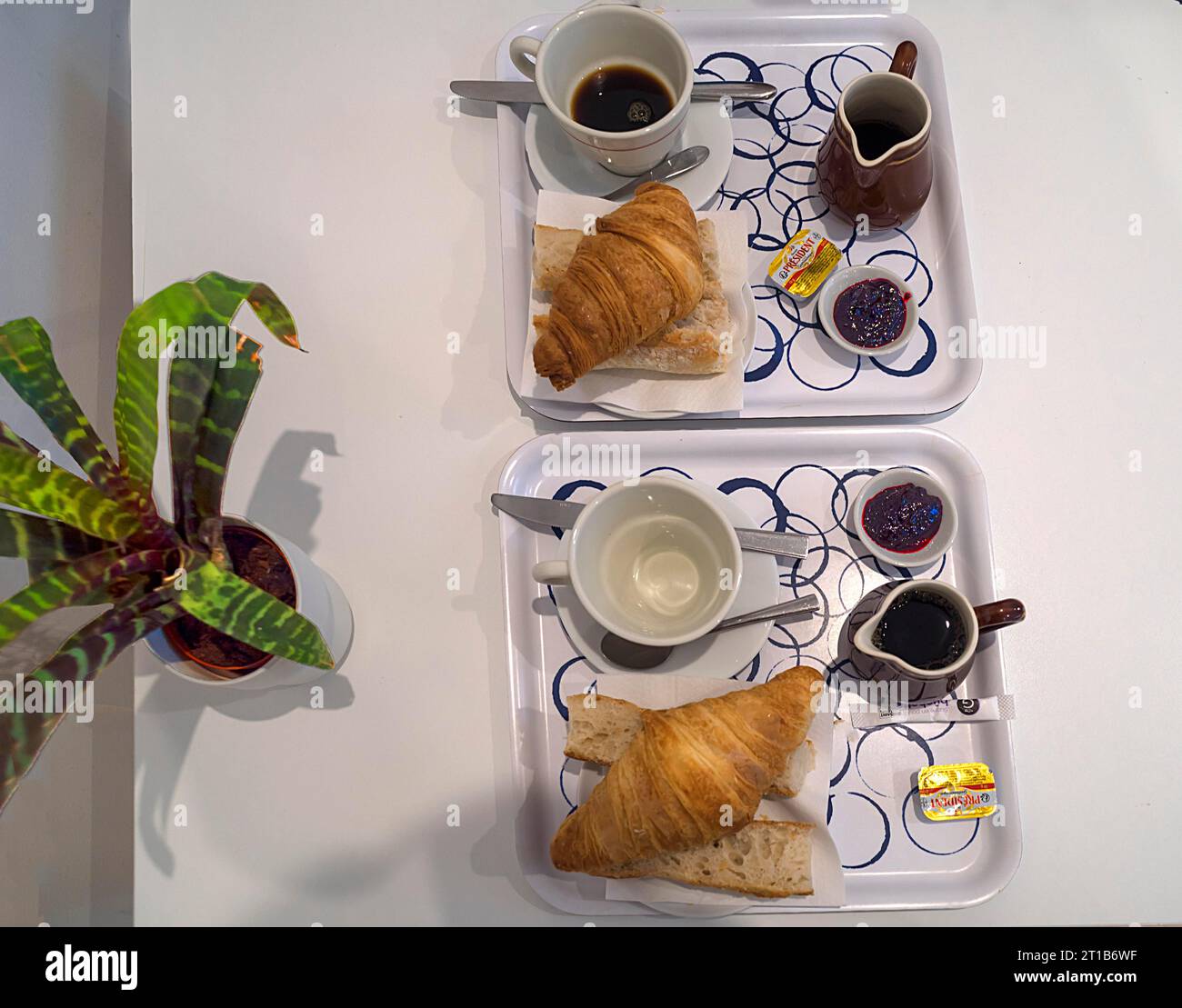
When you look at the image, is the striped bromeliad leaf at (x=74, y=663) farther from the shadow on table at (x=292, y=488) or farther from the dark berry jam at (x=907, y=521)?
the dark berry jam at (x=907, y=521)

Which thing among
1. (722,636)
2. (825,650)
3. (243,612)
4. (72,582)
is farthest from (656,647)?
(72,582)

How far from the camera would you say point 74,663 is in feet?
2.00

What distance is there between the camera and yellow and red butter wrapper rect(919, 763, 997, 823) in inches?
36.4

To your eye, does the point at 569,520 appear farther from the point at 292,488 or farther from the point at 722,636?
the point at 292,488

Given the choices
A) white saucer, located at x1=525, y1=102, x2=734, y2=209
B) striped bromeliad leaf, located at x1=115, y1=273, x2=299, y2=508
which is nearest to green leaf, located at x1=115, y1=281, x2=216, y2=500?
striped bromeliad leaf, located at x1=115, y1=273, x2=299, y2=508

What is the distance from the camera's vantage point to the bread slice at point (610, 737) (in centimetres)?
90

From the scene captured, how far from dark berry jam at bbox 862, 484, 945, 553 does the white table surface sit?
0.11 metres

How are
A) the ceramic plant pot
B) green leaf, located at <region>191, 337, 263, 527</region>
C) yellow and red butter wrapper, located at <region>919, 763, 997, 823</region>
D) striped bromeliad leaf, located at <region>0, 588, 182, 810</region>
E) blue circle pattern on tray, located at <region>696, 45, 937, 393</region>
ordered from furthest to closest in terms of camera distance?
blue circle pattern on tray, located at <region>696, 45, 937, 393</region>, yellow and red butter wrapper, located at <region>919, 763, 997, 823</region>, the ceramic plant pot, green leaf, located at <region>191, 337, 263, 527</region>, striped bromeliad leaf, located at <region>0, 588, 182, 810</region>

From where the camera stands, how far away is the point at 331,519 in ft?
3.31

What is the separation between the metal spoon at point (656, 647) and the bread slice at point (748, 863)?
191mm

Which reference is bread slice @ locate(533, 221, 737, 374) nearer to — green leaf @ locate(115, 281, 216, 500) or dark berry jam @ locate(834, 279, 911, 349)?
dark berry jam @ locate(834, 279, 911, 349)

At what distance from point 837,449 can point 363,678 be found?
0.59m
